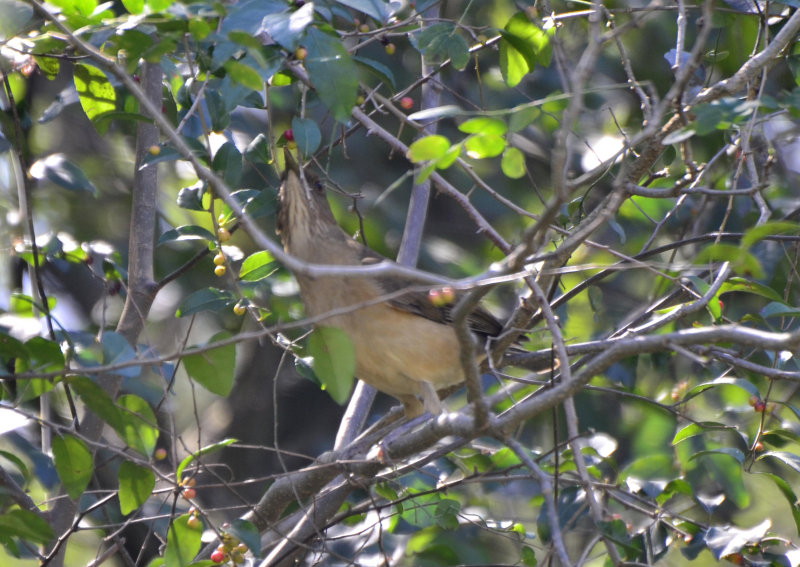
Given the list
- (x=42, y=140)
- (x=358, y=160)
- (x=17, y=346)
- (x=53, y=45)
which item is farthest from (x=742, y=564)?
(x=42, y=140)

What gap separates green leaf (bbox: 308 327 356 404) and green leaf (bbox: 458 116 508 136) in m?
0.76

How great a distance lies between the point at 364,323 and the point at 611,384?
4.44 feet

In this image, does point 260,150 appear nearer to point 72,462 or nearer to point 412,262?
point 412,262

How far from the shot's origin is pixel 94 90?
3752mm

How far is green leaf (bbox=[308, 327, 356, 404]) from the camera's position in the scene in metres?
2.88

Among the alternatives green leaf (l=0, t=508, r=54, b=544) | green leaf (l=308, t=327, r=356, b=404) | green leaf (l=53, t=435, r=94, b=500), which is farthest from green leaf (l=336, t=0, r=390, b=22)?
green leaf (l=0, t=508, r=54, b=544)

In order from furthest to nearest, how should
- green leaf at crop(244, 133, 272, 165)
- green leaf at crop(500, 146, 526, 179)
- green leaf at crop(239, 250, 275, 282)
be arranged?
green leaf at crop(239, 250, 275, 282) → green leaf at crop(244, 133, 272, 165) → green leaf at crop(500, 146, 526, 179)

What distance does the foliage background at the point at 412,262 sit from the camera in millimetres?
2838

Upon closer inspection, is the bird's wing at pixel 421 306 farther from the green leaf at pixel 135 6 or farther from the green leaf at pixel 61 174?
the green leaf at pixel 135 6

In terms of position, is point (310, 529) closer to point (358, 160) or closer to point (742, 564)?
point (742, 564)

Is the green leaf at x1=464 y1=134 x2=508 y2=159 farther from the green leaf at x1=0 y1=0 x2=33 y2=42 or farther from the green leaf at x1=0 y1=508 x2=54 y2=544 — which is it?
the green leaf at x1=0 y1=508 x2=54 y2=544

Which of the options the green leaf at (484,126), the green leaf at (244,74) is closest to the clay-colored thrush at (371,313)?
the green leaf at (244,74)

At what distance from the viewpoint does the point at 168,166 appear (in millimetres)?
6547

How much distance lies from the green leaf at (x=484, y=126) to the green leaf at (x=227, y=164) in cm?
128
